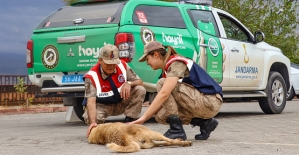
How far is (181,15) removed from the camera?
10180 mm

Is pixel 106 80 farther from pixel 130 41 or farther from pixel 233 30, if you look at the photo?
pixel 233 30

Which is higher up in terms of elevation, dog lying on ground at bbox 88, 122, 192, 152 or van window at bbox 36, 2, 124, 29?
van window at bbox 36, 2, 124, 29

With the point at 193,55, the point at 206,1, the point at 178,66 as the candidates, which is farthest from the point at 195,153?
the point at 206,1

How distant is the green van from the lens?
9156mm

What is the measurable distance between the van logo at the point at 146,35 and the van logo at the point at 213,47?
4.33ft

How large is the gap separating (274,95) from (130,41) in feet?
13.7

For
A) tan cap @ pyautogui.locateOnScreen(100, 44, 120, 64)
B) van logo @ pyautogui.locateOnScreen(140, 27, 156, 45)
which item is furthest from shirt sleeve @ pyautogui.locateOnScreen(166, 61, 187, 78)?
van logo @ pyautogui.locateOnScreen(140, 27, 156, 45)

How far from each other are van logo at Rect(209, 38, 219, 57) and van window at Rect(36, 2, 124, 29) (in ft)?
5.64

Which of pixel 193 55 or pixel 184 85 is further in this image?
pixel 193 55

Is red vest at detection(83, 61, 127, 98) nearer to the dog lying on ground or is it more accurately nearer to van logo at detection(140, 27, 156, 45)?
the dog lying on ground

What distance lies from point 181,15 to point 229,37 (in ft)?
5.28

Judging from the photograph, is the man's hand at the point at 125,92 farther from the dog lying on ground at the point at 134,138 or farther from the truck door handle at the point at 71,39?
the truck door handle at the point at 71,39

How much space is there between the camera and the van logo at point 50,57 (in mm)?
9594

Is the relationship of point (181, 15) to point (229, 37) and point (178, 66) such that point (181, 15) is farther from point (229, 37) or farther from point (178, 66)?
point (178, 66)
